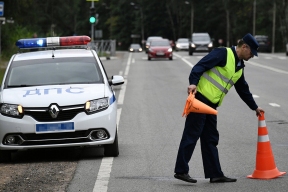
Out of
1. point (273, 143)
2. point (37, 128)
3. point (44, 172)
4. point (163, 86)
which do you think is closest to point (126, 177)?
point (44, 172)

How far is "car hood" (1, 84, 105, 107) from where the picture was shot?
1079 cm

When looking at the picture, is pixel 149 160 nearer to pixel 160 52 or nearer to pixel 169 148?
pixel 169 148

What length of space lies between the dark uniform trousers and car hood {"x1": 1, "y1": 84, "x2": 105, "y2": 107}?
7.44ft

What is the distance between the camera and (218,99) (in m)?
8.88

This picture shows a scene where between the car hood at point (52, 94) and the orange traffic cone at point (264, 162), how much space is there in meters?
2.40

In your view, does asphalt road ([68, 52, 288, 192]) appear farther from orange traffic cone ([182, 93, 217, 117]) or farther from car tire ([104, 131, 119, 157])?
orange traffic cone ([182, 93, 217, 117])

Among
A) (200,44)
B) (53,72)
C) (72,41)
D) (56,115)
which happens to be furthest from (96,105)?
(200,44)

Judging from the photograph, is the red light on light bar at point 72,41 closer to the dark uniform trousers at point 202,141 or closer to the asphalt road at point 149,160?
the asphalt road at point 149,160

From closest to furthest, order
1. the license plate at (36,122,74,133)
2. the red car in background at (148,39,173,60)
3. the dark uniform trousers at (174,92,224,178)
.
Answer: the dark uniform trousers at (174,92,224,178), the license plate at (36,122,74,133), the red car in background at (148,39,173,60)

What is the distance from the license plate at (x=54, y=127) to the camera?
10.7 meters

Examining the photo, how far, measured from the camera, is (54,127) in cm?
1070

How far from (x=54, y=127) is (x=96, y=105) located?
23.9 inches

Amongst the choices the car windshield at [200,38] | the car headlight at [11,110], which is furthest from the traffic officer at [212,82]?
the car windshield at [200,38]

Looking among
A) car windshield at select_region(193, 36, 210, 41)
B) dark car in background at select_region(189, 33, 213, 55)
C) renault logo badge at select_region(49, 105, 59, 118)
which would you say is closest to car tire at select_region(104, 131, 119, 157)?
renault logo badge at select_region(49, 105, 59, 118)
